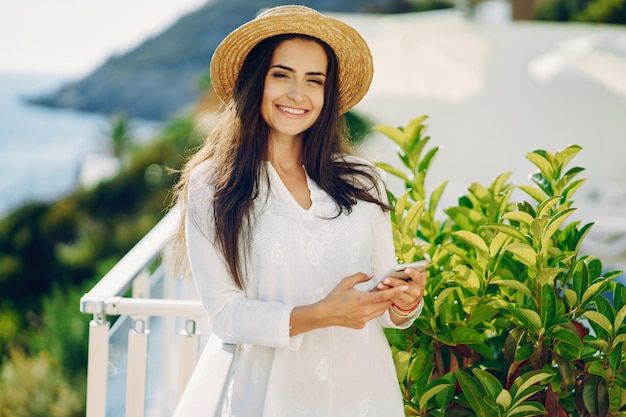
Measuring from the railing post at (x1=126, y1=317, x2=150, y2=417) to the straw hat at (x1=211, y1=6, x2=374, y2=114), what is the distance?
2.16ft

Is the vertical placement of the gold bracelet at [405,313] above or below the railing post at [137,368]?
above

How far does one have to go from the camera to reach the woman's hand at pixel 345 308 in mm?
1646

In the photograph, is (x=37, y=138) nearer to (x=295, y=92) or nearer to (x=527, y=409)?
(x=295, y=92)

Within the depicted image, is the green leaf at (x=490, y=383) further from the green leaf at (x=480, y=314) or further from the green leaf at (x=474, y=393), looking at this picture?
the green leaf at (x=480, y=314)

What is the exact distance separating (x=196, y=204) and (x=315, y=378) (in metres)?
0.46

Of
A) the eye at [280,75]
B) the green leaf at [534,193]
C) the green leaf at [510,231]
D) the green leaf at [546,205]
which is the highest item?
the eye at [280,75]

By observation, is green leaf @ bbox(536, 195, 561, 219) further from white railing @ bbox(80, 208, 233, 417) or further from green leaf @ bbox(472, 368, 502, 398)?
white railing @ bbox(80, 208, 233, 417)

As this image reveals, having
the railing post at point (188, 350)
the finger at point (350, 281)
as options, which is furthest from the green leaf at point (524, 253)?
the railing post at point (188, 350)

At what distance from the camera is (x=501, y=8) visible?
88.2ft

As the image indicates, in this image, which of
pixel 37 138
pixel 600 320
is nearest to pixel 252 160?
pixel 600 320

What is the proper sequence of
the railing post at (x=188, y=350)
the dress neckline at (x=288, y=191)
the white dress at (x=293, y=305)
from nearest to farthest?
the white dress at (x=293, y=305) → the dress neckline at (x=288, y=191) → the railing post at (x=188, y=350)

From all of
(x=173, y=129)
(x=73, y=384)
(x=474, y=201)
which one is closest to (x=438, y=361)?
(x=474, y=201)

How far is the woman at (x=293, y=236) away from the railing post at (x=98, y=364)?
404mm

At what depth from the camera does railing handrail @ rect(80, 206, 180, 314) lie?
6.95 feet
